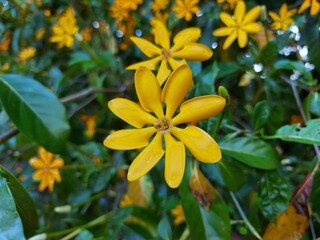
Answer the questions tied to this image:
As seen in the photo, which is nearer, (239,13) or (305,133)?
(305,133)

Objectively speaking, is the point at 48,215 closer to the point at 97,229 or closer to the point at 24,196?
the point at 97,229

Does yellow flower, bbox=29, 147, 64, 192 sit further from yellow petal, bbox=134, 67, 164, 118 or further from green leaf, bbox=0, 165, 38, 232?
yellow petal, bbox=134, 67, 164, 118

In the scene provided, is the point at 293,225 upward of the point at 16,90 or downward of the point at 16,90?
downward

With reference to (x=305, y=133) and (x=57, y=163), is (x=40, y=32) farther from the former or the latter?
(x=305, y=133)

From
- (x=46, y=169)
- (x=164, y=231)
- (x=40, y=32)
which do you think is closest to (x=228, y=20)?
(x=164, y=231)

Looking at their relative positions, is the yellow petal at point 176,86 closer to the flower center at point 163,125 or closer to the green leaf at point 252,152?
the flower center at point 163,125

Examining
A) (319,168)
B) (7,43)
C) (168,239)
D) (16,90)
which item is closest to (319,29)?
(319,168)

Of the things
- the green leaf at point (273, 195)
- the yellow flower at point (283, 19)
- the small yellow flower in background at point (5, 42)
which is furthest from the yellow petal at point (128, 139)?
the small yellow flower in background at point (5, 42)
